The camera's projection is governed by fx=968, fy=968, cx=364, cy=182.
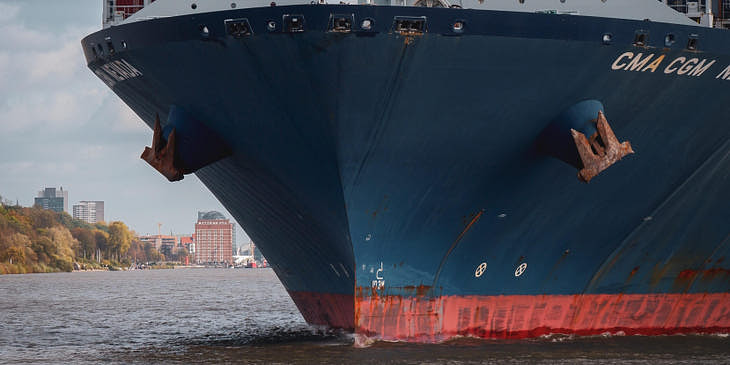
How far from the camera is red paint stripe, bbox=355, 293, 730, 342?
51.9ft

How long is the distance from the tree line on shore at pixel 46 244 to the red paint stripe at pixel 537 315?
10993 centimetres

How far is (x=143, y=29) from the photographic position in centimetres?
1520

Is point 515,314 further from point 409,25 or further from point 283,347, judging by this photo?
point 409,25

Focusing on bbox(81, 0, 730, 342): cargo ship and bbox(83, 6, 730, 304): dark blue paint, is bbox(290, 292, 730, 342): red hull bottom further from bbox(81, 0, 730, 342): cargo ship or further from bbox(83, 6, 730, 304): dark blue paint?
bbox(83, 6, 730, 304): dark blue paint

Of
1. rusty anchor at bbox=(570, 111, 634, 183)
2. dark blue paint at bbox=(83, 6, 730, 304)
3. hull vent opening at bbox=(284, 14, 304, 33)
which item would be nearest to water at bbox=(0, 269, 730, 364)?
dark blue paint at bbox=(83, 6, 730, 304)

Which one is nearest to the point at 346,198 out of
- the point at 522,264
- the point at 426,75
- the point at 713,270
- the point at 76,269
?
the point at 426,75

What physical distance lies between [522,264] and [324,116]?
4.75 metres

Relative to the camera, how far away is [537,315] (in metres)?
17.3

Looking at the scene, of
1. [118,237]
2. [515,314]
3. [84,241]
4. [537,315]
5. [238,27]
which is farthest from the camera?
[118,237]

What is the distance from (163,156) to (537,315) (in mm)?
7167

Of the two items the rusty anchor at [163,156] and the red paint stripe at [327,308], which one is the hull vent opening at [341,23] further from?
the red paint stripe at [327,308]


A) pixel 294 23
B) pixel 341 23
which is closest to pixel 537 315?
pixel 341 23

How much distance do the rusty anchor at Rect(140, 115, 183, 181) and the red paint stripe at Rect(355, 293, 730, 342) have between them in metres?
3.58

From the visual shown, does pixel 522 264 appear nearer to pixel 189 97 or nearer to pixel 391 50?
pixel 391 50
